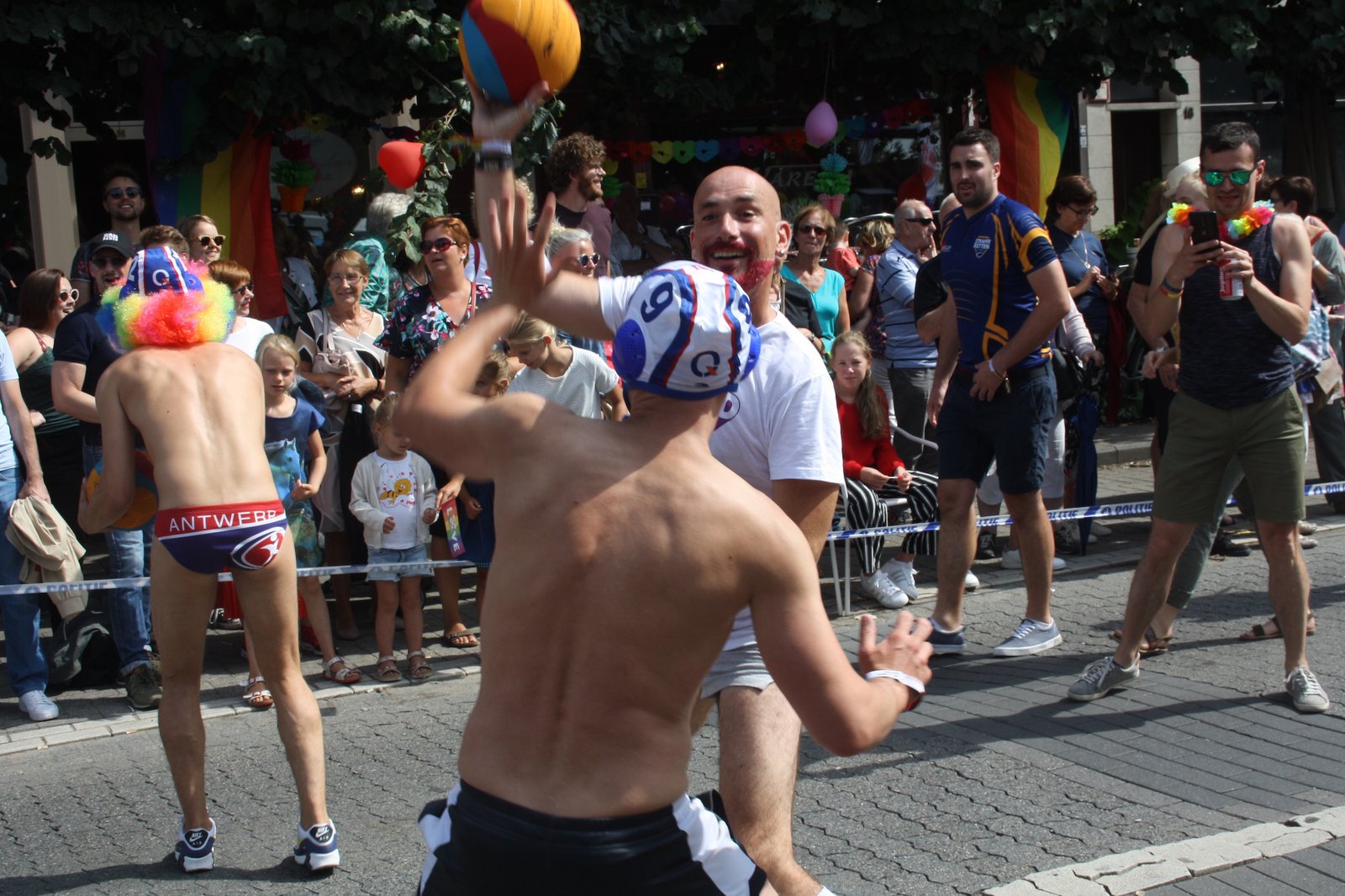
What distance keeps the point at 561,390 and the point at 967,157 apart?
2.24 m

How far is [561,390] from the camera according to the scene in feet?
23.1

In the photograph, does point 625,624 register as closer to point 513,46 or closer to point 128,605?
point 513,46

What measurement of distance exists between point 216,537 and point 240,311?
346 centimetres

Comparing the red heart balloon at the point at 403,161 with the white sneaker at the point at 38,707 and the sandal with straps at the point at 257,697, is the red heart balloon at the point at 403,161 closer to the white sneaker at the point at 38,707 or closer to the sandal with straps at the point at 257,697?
the sandal with straps at the point at 257,697

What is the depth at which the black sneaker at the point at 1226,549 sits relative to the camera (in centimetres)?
882

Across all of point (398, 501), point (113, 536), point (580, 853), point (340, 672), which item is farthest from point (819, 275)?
point (580, 853)

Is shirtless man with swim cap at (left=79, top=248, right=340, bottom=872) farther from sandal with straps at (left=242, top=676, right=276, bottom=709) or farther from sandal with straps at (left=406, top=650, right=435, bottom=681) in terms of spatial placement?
sandal with straps at (left=406, top=650, right=435, bottom=681)

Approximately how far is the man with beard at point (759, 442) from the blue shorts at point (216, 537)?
156cm

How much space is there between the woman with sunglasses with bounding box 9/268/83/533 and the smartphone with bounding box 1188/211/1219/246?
17.9 feet

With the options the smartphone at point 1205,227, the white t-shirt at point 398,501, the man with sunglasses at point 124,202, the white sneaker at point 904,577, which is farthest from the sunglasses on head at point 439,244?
the smartphone at point 1205,227

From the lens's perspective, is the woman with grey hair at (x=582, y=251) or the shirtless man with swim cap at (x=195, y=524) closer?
the shirtless man with swim cap at (x=195, y=524)

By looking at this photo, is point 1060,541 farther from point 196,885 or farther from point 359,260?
point 196,885

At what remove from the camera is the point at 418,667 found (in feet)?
22.7

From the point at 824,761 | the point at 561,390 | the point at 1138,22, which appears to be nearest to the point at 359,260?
the point at 561,390
